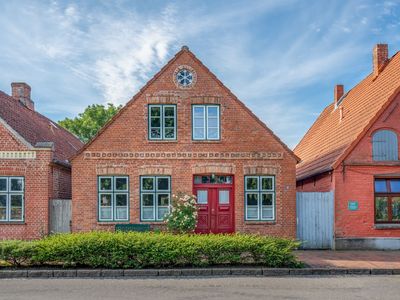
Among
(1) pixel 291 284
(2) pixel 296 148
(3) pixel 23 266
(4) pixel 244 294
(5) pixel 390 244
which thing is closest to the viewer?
(4) pixel 244 294

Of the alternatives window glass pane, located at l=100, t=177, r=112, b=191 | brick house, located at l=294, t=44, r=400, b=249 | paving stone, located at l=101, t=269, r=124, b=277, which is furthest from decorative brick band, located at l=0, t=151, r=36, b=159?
brick house, located at l=294, t=44, r=400, b=249

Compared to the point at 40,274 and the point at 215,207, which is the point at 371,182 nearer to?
the point at 215,207

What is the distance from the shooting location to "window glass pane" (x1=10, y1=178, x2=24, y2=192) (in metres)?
19.1

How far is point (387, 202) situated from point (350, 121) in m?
4.76

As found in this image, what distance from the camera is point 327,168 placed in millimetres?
19844

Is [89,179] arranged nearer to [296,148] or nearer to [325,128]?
[325,128]

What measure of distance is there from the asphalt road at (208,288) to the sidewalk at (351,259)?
1.26m

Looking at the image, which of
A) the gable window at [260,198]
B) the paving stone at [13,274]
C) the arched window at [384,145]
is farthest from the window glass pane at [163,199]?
the arched window at [384,145]

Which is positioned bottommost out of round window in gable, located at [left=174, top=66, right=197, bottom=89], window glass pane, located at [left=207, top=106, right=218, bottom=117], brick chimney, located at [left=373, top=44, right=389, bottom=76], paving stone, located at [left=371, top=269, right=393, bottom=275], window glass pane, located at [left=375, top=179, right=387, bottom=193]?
paving stone, located at [left=371, top=269, right=393, bottom=275]

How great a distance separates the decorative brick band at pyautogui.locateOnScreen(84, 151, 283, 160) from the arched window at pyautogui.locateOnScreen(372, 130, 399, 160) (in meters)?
3.80

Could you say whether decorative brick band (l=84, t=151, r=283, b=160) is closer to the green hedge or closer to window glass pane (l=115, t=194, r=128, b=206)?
window glass pane (l=115, t=194, r=128, b=206)

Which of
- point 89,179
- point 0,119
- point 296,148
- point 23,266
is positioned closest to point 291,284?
point 23,266

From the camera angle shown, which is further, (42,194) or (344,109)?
(344,109)

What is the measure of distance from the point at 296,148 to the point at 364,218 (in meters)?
13.9
